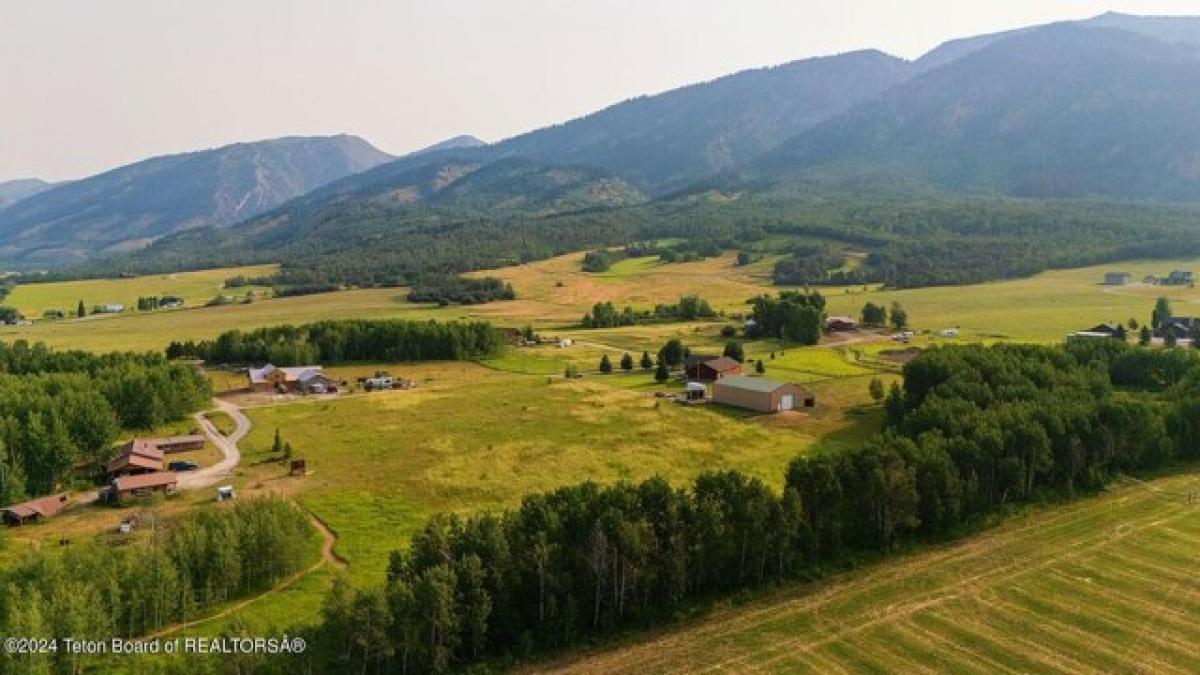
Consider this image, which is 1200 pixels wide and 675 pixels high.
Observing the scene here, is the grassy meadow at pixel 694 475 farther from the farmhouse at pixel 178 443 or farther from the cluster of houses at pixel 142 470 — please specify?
the farmhouse at pixel 178 443

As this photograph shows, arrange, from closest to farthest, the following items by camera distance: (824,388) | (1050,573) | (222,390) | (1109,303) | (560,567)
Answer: (560,567), (1050,573), (824,388), (222,390), (1109,303)

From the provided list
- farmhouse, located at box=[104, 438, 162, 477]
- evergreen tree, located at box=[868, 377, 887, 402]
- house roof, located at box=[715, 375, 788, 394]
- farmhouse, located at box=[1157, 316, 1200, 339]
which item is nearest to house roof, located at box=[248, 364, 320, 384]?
farmhouse, located at box=[104, 438, 162, 477]

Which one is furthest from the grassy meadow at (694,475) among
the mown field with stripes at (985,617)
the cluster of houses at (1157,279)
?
the cluster of houses at (1157,279)

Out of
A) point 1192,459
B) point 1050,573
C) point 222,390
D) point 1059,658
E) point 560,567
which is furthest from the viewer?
point 222,390

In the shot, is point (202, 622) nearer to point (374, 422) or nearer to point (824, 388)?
point (374, 422)

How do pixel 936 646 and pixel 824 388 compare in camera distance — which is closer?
pixel 936 646

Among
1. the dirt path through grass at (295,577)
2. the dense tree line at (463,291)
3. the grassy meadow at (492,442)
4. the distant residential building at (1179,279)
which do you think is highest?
the dense tree line at (463,291)

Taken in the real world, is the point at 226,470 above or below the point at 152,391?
below

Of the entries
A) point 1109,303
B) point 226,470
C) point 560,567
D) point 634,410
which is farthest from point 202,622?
point 1109,303
